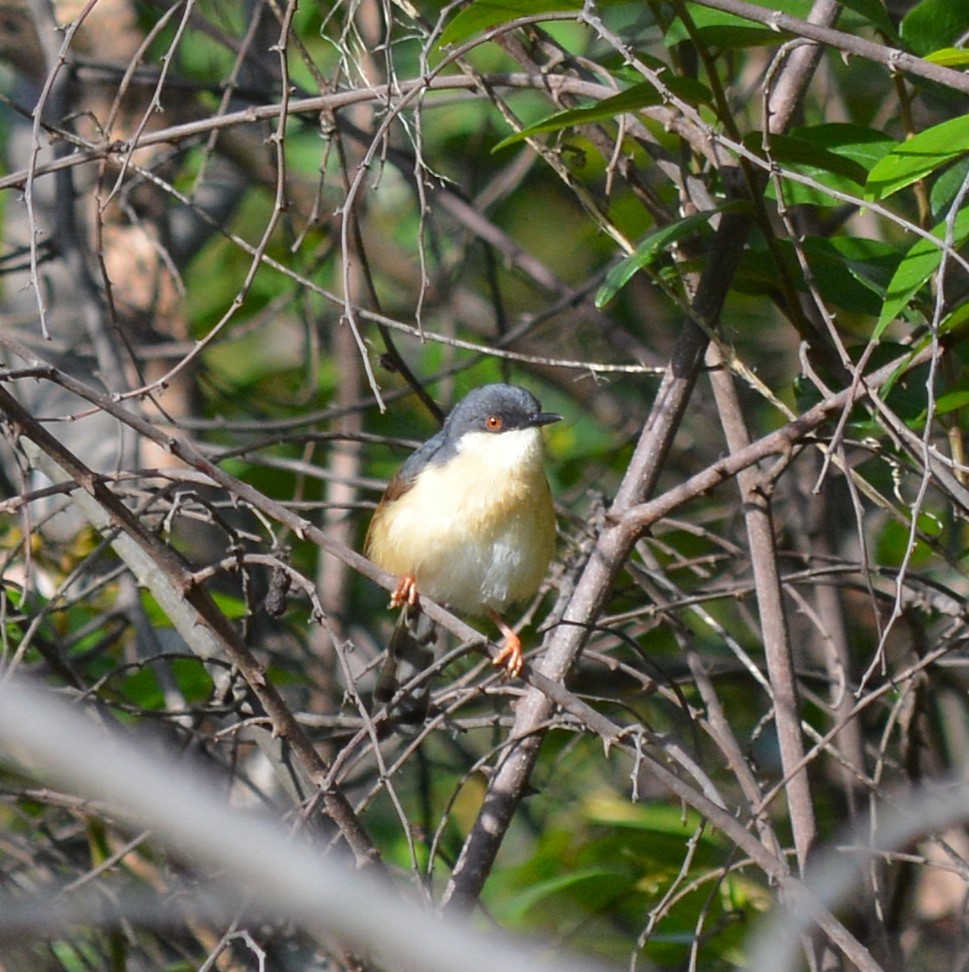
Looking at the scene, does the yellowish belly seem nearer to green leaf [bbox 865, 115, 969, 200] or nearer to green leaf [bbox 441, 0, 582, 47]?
green leaf [bbox 441, 0, 582, 47]

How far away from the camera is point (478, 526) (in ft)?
14.0

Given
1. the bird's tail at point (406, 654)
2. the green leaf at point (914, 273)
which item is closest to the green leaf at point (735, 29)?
the green leaf at point (914, 273)

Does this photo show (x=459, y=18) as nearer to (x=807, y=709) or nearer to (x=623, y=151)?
(x=623, y=151)

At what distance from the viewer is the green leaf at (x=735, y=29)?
2980 mm

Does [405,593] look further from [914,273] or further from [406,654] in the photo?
[914,273]

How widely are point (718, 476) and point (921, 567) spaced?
3.15m

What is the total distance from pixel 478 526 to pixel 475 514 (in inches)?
1.7

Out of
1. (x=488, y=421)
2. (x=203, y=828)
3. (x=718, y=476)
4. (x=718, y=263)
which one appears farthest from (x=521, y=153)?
(x=203, y=828)

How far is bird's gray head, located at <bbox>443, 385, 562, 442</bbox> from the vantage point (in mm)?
4480

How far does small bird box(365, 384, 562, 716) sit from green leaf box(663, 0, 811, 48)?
151 cm

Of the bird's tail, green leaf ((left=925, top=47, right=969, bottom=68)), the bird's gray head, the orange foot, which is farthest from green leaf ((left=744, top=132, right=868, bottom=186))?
the bird's tail

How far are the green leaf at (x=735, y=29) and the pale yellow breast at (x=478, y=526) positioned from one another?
1.51 m

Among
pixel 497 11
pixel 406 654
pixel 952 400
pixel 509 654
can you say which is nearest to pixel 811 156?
pixel 952 400

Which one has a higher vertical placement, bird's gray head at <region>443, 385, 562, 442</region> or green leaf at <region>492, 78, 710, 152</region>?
green leaf at <region>492, 78, 710, 152</region>
